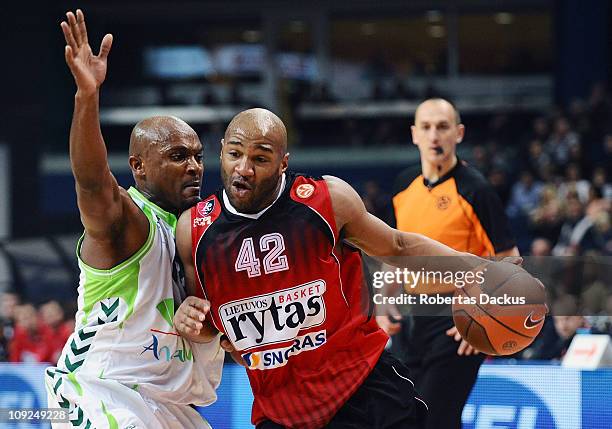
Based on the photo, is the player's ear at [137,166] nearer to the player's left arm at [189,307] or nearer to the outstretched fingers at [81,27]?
the player's left arm at [189,307]

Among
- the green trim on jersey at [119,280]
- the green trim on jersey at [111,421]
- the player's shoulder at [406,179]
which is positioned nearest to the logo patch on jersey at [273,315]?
the green trim on jersey at [119,280]

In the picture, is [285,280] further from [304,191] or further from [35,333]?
[35,333]

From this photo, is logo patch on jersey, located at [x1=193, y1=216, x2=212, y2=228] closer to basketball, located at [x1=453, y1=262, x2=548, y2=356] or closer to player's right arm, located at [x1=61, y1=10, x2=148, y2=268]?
player's right arm, located at [x1=61, y1=10, x2=148, y2=268]

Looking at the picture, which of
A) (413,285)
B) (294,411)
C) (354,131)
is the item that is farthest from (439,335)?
(354,131)

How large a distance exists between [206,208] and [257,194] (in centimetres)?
26

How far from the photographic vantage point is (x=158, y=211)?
4441mm

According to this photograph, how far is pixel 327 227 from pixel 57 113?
17594 millimetres

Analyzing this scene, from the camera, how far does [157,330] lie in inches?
167

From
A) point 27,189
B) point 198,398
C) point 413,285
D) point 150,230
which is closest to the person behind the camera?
point 150,230

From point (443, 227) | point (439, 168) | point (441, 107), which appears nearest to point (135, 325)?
point (443, 227)

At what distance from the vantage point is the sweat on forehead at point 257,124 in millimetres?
4121

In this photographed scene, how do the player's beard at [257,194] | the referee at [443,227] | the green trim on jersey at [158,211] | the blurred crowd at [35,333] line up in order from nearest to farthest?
1. the player's beard at [257,194]
2. the green trim on jersey at [158,211]
3. the referee at [443,227]
4. the blurred crowd at [35,333]

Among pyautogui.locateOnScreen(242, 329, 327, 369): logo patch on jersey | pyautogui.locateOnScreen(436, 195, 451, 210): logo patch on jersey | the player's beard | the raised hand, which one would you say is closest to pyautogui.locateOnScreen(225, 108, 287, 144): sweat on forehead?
the player's beard

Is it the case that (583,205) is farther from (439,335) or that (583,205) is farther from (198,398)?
(198,398)
